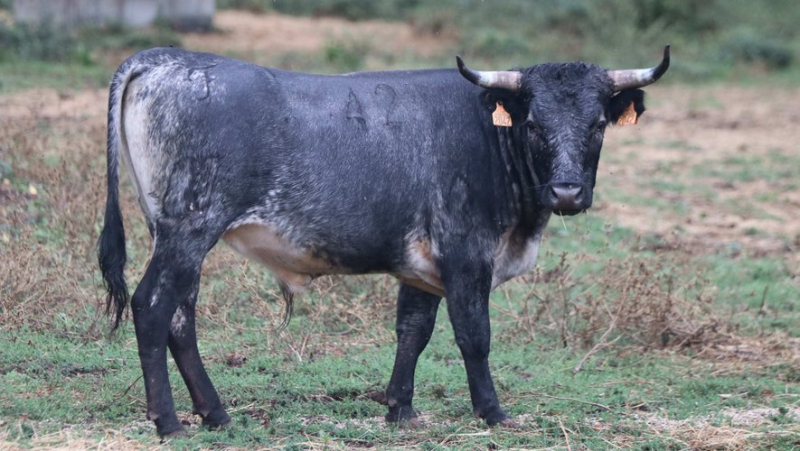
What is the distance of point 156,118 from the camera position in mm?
5609

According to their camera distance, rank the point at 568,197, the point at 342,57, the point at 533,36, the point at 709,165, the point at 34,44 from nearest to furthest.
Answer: the point at 568,197 < the point at 709,165 < the point at 34,44 < the point at 342,57 < the point at 533,36

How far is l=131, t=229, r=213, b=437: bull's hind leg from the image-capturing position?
18.1 ft

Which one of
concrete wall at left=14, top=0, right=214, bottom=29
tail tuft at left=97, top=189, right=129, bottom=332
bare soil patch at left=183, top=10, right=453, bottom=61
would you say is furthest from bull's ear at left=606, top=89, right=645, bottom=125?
concrete wall at left=14, top=0, right=214, bottom=29

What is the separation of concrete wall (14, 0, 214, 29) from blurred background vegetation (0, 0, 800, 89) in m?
0.37

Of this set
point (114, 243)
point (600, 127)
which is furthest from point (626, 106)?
point (114, 243)

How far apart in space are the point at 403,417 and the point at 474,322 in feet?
2.14

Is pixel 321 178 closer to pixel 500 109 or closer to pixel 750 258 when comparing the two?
pixel 500 109

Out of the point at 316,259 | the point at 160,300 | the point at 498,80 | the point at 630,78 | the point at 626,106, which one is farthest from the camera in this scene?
the point at 626,106

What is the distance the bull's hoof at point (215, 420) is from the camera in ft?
19.1

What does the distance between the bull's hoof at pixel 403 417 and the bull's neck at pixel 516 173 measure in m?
1.17

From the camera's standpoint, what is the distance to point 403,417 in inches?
244

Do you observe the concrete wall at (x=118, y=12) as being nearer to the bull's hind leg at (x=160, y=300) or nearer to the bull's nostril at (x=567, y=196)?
the bull's hind leg at (x=160, y=300)

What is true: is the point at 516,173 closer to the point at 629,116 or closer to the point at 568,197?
the point at 568,197

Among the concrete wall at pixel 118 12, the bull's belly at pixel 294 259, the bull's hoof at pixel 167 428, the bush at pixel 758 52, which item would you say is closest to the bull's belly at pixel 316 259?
the bull's belly at pixel 294 259
